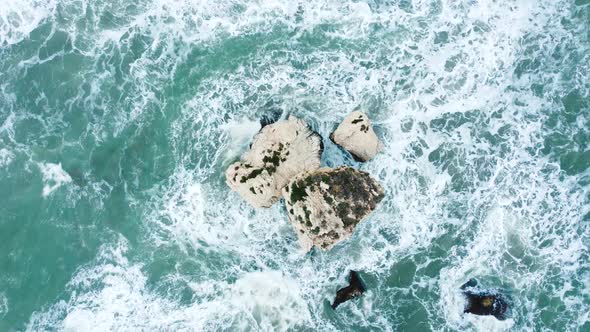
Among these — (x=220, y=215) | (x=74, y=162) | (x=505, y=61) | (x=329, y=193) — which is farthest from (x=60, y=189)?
(x=505, y=61)

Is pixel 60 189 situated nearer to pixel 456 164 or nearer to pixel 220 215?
pixel 220 215

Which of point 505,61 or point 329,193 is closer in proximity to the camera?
point 329,193

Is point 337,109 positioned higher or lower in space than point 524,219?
higher

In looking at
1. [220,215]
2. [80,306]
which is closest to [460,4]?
[220,215]

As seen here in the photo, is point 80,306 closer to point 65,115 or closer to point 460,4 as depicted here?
point 65,115

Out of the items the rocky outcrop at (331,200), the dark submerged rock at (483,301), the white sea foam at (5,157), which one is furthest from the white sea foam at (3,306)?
the dark submerged rock at (483,301)

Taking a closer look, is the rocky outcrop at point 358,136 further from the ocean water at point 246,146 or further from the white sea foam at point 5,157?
the white sea foam at point 5,157

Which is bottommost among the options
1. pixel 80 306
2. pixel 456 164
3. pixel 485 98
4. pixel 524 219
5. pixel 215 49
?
pixel 80 306
